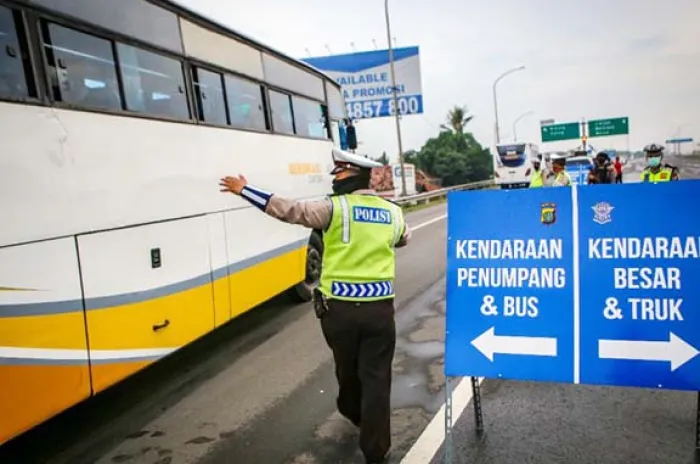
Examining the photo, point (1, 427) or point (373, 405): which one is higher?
point (1, 427)

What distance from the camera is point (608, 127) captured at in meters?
59.2

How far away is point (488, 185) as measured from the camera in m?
41.9

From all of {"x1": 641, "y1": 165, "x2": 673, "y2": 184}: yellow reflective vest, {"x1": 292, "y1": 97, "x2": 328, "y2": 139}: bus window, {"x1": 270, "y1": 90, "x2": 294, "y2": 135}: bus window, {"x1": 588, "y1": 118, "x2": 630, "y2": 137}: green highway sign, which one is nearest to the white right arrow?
{"x1": 270, "y1": 90, "x2": 294, "y2": 135}: bus window

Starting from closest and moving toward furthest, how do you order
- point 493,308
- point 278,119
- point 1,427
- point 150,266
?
point 1,427 → point 493,308 → point 150,266 → point 278,119

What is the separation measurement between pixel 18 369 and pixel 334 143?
6.43 meters

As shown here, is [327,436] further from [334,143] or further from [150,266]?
[334,143]

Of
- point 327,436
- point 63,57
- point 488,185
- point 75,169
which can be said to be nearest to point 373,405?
point 327,436

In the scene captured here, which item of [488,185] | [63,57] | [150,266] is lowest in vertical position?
[488,185]

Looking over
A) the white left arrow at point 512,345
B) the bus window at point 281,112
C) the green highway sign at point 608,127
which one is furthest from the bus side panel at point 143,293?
the green highway sign at point 608,127

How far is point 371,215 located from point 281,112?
13.7 ft

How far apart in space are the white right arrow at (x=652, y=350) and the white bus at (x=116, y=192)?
10.2 ft

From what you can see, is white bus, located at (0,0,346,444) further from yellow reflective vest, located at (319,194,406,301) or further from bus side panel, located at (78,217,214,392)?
yellow reflective vest, located at (319,194,406,301)

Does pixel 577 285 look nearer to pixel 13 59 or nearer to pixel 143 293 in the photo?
pixel 143 293

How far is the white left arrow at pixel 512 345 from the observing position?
3256 millimetres
